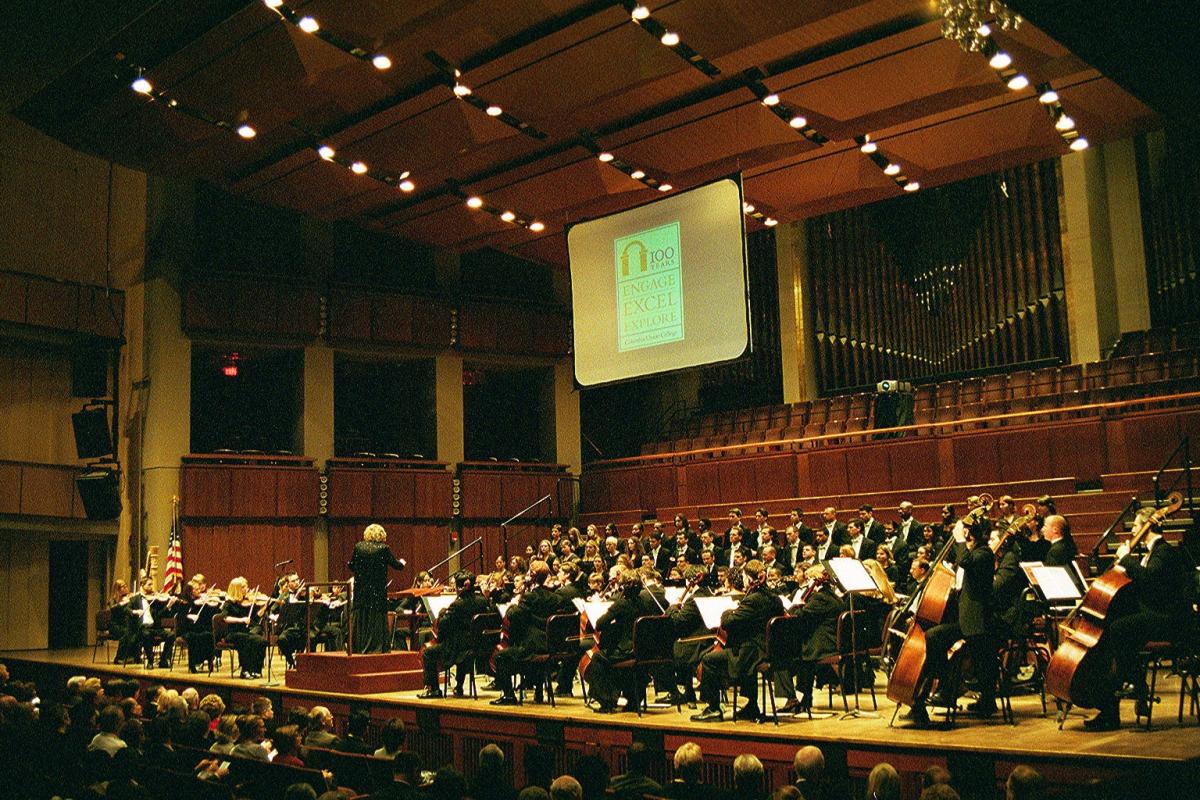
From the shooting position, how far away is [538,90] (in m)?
11.6

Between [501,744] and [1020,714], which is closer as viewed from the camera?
[1020,714]

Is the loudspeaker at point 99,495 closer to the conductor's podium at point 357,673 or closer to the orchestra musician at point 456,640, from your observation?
the conductor's podium at point 357,673

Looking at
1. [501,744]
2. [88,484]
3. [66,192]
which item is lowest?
[501,744]

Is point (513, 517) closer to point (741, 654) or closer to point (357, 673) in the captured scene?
point (357, 673)

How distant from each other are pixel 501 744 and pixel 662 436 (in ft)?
36.7

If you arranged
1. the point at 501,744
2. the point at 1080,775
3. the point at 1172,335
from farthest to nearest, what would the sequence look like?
the point at 1172,335 < the point at 501,744 < the point at 1080,775

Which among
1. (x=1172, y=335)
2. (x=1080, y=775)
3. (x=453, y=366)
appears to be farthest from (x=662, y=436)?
(x=1080, y=775)

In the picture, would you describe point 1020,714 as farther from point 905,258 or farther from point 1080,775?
point 905,258

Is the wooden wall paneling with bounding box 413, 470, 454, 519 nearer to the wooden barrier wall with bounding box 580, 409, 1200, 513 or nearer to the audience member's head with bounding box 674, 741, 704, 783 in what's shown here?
the wooden barrier wall with bounding box 580, 409, 1200, 513

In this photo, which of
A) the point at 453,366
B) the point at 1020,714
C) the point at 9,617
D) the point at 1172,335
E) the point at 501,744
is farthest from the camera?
the point at 453,366

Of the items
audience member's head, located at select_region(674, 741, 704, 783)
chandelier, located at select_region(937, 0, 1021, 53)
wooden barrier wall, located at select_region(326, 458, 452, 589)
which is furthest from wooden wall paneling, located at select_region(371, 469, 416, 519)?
audience member's head, located at select_region(674, 741, 704, 783)

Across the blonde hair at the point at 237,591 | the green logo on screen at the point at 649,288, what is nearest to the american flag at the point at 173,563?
the blonde hair at the point at 237,591

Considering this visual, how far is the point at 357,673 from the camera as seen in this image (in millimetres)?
9961

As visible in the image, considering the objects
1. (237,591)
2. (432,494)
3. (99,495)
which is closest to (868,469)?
(432,494)
